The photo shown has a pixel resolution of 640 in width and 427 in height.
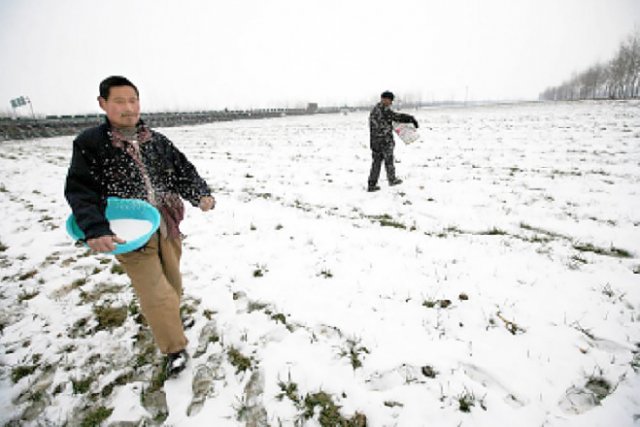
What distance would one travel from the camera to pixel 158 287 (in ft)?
8.41

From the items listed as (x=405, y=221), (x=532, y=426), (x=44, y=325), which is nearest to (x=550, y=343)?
(x=532, y=426)

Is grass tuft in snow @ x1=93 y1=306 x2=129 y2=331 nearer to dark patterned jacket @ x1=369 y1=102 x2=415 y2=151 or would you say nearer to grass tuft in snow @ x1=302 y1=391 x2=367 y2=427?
grass tuft in snow @ x1=302 y1=391 x2=367 y2=427

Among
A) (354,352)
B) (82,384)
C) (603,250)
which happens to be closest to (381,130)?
(603,250)

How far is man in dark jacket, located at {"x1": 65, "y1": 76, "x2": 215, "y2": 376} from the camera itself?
7.30ft

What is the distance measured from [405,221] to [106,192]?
4.76 meters

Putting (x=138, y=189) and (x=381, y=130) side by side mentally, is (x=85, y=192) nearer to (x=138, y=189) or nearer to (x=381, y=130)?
(x=138, y=189)

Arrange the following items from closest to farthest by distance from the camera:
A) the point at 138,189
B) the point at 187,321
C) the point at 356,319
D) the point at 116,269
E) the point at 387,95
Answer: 1. the point at 138,189
2. the point at 356,319
3. the point at 187,321
4. the point at 116,269
5. the point at 387,95

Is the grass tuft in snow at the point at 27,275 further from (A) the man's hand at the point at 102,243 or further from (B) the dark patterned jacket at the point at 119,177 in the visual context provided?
(A) the man's hand at the point at 102,243

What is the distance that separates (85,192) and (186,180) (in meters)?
0.85

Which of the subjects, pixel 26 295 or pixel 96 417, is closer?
pixel 96 417

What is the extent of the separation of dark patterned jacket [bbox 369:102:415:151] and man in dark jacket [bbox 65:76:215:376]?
5340mm

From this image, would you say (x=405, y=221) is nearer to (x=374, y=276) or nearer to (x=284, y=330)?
(x=374, y=276)

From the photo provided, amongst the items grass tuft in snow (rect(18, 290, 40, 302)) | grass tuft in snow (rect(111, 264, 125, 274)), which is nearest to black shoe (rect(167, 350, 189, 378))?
grass tuft in snow (rect(111, 264, 125, 274))

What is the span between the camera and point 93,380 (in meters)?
2.69
